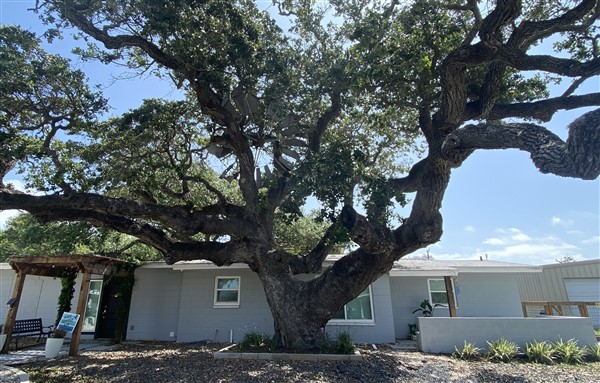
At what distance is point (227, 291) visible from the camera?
1292 centimetres

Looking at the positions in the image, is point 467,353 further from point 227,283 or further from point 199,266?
point 199,266

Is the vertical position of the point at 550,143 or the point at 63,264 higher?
the point at 550,143

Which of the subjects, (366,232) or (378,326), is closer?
(366,232)

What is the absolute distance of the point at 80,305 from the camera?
9.95m

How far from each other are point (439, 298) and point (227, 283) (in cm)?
800

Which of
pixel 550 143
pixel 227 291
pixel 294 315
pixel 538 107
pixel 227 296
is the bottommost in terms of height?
pixel 294 315

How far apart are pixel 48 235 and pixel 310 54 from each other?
11.6m

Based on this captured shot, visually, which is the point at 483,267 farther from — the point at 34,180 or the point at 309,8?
the point at 34,180

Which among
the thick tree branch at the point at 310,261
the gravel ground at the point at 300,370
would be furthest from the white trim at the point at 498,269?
the thick tree branch at the point at 310,261

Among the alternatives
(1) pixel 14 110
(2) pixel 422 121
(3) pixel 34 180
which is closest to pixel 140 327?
(3) pixel 34 180

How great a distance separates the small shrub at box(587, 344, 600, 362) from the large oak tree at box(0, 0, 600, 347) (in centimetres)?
574

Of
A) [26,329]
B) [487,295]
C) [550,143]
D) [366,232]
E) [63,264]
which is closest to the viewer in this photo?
[550,143]

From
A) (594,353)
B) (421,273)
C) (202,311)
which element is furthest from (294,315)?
(594,353)

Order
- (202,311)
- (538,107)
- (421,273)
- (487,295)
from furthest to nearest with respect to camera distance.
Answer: (487,295)
(202,311)
(421,273)
(538,107)
